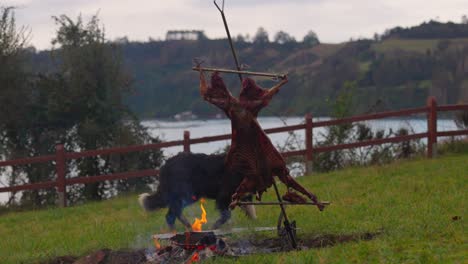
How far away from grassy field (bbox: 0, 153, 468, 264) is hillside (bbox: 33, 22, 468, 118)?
24.4 feet

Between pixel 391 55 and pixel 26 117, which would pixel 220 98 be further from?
pixel 391 55

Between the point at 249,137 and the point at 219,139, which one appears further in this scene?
the point at 219,139

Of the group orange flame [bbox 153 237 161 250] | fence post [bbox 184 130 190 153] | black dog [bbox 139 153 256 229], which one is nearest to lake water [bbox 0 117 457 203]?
fence post [bbox 184 130 190 153]

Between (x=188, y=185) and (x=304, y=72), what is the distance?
18630mm

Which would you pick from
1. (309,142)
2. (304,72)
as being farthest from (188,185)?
(304,72)

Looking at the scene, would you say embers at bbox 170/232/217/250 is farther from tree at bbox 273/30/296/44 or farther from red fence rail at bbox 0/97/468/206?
tree at bbox 273/30/296/44

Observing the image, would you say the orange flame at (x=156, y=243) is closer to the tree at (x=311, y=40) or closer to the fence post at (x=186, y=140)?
the fence post at (x=186, y=140)

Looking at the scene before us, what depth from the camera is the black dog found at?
10180 mm

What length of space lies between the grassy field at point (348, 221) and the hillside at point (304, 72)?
24.4 ft

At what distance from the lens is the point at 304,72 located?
28484 mm

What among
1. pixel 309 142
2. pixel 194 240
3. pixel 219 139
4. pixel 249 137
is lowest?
pixel 194 240

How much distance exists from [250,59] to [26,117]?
6907mm

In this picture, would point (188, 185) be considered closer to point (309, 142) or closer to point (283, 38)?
point (309, 142)

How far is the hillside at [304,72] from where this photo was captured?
999 inches
